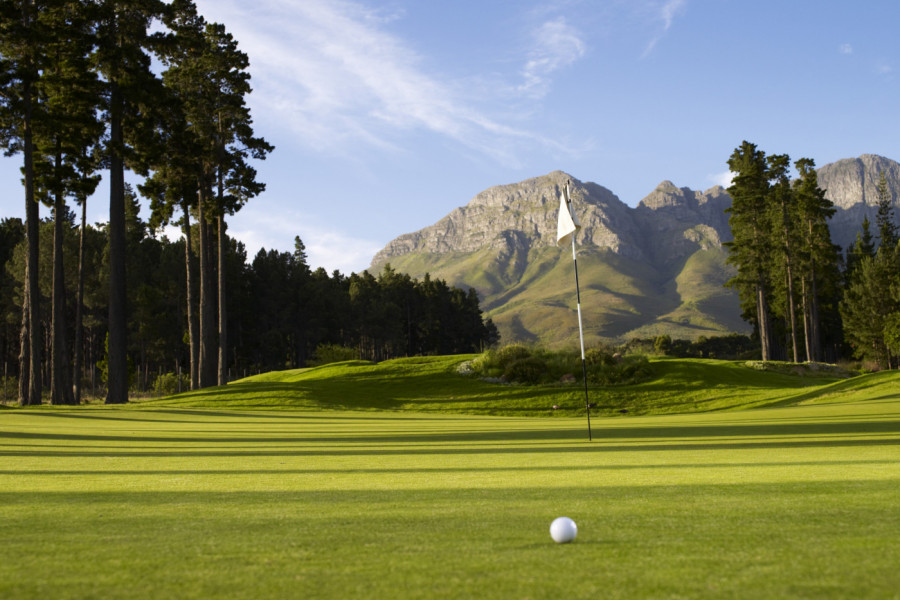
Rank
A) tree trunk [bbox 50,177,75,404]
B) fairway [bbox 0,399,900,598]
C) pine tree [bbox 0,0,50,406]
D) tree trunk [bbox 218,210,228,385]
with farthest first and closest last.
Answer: tree trunk [bbox 218,210,228,385] < tree trunk [bbox 50,177,75,404] < pine tree [bbox 0,0,50,406] < fairway [bbox 0,399,900,598]

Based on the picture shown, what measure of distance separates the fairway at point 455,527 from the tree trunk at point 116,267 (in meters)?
22.5

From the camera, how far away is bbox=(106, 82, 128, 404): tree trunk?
29.5 meters

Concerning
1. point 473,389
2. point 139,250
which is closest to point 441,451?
point 473,389

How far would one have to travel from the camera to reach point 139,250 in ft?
224

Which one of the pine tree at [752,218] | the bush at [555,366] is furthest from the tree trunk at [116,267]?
the pine tree at [752,218]

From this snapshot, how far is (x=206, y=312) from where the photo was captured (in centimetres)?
3506

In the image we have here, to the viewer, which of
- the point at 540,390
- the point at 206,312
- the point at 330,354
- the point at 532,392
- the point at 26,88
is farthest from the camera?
the point at 330,354

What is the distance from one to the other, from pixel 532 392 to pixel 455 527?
29.7m

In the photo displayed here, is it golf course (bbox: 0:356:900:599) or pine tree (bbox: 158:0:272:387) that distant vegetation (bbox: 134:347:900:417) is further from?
golf course (bbox: 0:356:900:599)

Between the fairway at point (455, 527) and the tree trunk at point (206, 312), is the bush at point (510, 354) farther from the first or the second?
the fairway at point (455, 527)

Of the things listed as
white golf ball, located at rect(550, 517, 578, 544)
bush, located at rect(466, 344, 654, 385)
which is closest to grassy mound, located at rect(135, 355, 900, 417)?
bush, located at rect(466, 344, 654, 385)

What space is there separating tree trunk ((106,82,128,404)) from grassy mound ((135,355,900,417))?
200 centimetres

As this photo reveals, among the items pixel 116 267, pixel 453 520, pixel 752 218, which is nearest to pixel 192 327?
pixel 116 267

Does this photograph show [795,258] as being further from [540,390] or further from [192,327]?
[192,327]
